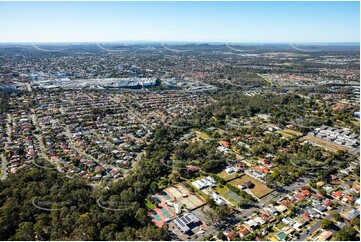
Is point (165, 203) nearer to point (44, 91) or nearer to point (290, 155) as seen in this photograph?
point (290, 155)

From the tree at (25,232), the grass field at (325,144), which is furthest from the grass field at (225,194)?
the grass field at (325,144)

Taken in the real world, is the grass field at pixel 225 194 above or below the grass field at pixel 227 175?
below

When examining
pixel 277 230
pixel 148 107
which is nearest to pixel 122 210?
pixel 277 230

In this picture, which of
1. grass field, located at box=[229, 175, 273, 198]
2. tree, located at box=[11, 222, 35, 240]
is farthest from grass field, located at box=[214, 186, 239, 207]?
tree, located at box=[11, 222, 35, 240]

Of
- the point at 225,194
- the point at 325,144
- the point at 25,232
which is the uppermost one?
the point at 25,232

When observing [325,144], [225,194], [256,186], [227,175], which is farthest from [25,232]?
[325,144]

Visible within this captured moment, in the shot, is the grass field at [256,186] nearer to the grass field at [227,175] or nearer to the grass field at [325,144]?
the grass field at [227,175]

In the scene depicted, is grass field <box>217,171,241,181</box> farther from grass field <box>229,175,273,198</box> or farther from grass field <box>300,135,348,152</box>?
grass field <box>300,135,348,152</box>

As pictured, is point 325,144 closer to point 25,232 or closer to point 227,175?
point 227,175
